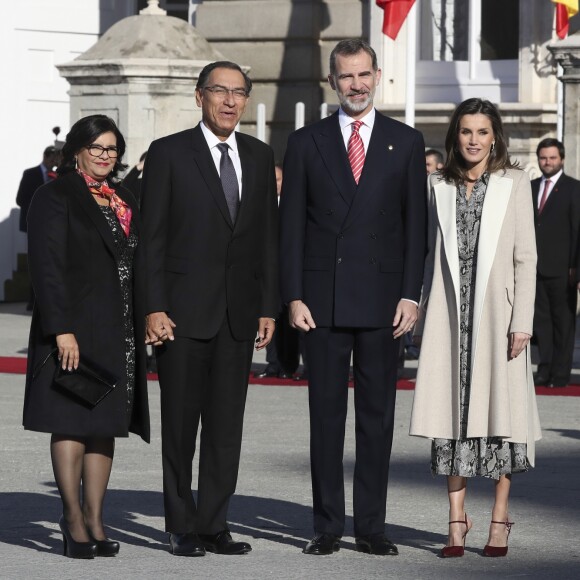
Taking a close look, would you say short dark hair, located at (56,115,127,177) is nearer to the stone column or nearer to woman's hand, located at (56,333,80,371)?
woman's hand, located at (56,333,80,371)

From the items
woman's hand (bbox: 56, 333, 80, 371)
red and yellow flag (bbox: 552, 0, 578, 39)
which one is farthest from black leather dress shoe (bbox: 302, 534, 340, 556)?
red and yellow flag (bbox: 552, 0, 578, 39)

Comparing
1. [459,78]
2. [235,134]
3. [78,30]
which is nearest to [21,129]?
[78,30]

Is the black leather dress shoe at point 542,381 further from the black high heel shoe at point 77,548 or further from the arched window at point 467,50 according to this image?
the black high heel shoe at point 77,548

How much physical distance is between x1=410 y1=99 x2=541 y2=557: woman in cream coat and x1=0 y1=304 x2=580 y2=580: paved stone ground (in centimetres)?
33

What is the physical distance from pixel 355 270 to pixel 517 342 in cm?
70

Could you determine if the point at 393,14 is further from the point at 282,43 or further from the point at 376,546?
the point at 376,546

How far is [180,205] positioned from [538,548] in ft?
6.56

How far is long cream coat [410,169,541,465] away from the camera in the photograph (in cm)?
741

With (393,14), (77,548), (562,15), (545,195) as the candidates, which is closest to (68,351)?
(77,548)

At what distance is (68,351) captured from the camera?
7277 millimetres

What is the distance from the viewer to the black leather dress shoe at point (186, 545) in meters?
7.44

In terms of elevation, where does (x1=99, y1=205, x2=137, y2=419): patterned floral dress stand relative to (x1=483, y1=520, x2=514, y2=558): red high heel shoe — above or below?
above

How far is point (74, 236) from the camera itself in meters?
7.39

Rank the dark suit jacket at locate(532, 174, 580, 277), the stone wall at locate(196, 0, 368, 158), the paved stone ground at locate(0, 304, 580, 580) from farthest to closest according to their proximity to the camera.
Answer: the stone wall at locate(196, 0, 368, 158), the dark suit jacket at locate(532, 174, 580, 277), the paved stone ground at locate(0, 304, 580, 580)
